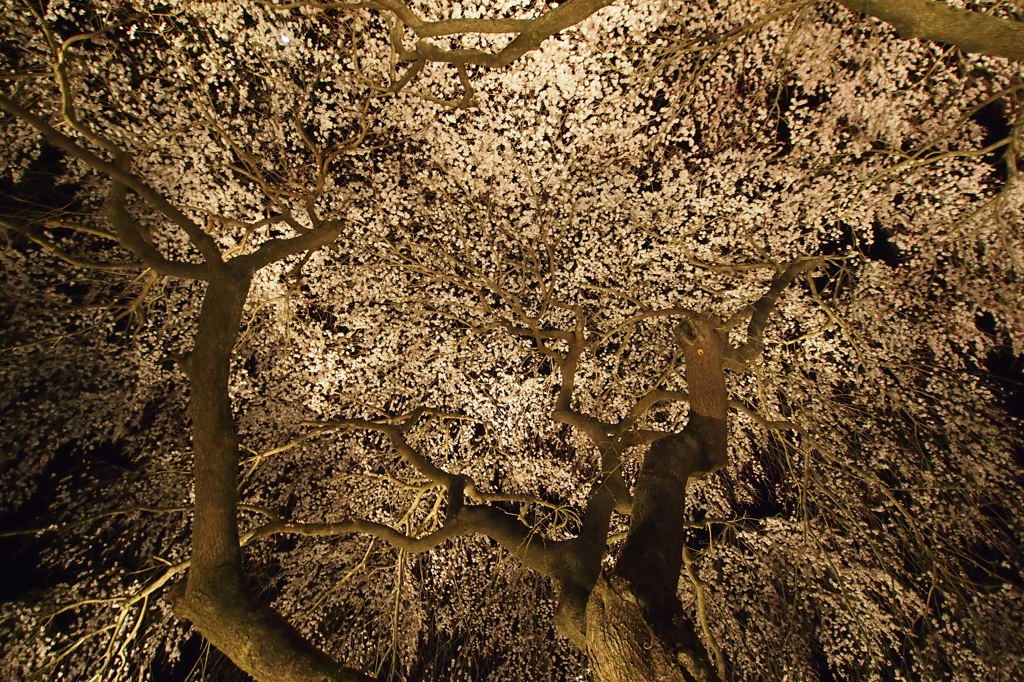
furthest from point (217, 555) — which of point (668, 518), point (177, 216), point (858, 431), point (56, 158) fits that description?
point (858, 431)

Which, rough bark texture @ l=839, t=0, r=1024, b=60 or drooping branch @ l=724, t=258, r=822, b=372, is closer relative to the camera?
rough bark texture @ l=839, t=0, r=1024, b=60

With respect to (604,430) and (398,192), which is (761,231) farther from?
(398,192)

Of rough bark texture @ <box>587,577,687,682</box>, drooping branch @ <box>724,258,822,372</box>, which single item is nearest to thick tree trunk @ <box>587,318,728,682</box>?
rough bark texture @ <box>587,577,687,682</box>

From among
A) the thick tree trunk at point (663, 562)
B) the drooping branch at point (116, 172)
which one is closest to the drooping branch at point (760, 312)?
the thick tree trunk at point (663, 562)

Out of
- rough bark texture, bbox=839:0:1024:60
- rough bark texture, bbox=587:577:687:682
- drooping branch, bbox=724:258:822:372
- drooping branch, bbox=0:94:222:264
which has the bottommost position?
rough bark texture, bbox=587:577:687:682

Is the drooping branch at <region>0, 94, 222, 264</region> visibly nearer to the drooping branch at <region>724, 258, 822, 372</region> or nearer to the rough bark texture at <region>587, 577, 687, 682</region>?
the rough bark texture at <region>587, 577, 687, 682</region>

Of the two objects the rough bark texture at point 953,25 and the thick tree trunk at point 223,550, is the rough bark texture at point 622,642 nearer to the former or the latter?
the thick tree trunk at point 223,550

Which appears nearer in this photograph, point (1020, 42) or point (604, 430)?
point (1020, 42)
